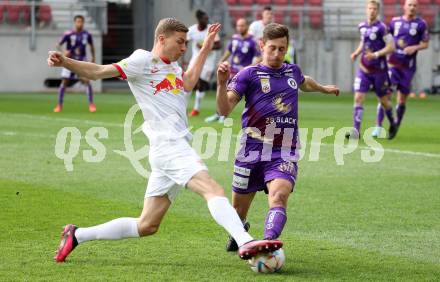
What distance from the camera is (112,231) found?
7699mm

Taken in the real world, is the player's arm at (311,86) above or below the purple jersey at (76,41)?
above

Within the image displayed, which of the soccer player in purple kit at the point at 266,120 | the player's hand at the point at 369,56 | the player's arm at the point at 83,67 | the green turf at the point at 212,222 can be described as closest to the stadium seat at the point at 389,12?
the player's hand at the point at 369,56

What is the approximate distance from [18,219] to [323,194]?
11.3ft

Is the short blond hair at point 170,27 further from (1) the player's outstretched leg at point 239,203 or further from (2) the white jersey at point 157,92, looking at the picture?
(1) the player's outstretched leg at point 239,203

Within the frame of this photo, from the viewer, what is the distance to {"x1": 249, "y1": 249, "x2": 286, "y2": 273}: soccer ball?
7.28m

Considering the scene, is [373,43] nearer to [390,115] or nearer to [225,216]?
[390,115]

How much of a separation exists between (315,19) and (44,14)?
362 inches

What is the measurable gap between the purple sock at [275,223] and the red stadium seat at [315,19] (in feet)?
97.3

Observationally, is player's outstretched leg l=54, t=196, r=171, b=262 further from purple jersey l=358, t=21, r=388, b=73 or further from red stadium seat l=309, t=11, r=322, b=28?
red stadium seat l=309, t=11, r=322, b=28

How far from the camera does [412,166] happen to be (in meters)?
14.0

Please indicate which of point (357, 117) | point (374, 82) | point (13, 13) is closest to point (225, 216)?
point (357, 117)

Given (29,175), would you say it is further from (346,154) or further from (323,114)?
(323,114)

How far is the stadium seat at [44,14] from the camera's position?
114ft

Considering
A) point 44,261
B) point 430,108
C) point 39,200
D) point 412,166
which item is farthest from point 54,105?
point 44,261
